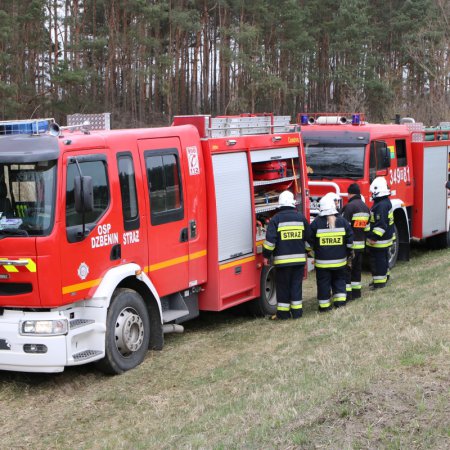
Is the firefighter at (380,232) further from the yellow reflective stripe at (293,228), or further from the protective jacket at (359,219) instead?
the yellow reflective stripe at (293,228)

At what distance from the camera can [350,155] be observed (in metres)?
12.5

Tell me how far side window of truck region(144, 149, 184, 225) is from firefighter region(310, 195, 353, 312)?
2.11 meters

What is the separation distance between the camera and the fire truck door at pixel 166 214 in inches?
309

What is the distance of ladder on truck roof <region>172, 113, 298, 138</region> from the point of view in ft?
28.8

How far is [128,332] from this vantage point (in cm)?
736

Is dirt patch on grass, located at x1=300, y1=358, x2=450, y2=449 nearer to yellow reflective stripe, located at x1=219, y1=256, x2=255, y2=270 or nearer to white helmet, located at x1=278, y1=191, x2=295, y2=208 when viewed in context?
yellow reflective stripe, located at x1=219, y1=256, x2=255, y2=270

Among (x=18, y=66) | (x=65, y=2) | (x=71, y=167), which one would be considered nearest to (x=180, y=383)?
(x=71, y=167)

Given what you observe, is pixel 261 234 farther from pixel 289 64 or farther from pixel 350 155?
pixel 289 64

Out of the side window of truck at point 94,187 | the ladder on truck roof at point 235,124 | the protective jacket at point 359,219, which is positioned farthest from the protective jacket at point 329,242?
the side window of truck at point 94,187

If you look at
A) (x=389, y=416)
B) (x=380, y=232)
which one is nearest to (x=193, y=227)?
(x=380, y=232)

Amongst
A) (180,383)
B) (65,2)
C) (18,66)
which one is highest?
(65,2)

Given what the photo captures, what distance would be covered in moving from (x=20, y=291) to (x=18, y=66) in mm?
32120

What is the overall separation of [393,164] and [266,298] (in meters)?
4.56

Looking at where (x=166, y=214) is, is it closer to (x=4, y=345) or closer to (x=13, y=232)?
(x=13, y=232)
